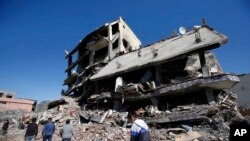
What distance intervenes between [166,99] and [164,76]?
5.08ft

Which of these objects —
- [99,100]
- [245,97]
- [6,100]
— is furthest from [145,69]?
[6,100]

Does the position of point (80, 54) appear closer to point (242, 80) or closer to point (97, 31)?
point (97, 31)

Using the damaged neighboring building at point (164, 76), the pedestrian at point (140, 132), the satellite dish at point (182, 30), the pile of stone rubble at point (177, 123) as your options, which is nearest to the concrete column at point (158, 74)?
the damaged neighboring building at point (164, 76)

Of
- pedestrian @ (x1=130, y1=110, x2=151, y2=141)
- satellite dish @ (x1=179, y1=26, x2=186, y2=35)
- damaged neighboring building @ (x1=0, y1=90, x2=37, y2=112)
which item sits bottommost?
pedestrian @ (x1=130, y1=110, x2=151, y2=141)

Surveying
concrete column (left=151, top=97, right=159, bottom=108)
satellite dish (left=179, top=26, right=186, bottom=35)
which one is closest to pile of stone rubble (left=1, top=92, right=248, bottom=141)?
concrete column (left=151, top=97, right=159, bottom=108)

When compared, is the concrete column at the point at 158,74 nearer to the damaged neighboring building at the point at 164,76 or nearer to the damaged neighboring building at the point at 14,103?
the damaged neighboring building at the point at 164,76

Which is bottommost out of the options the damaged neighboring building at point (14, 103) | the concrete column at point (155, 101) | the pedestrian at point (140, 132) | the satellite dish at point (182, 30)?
the pedestrian at point (140, 132)

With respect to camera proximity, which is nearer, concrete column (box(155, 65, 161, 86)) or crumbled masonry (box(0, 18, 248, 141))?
crumbled masonry (box(0, 18, 248, 141))

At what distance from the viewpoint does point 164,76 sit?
1382 centimetres

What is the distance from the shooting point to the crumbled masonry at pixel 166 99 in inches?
398

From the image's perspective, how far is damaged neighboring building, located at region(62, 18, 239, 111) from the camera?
443 inches

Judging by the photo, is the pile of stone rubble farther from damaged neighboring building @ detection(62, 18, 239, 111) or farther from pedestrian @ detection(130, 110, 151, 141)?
pedestrian @ detection(130, 110, 151, 141)

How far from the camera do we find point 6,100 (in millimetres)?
34250

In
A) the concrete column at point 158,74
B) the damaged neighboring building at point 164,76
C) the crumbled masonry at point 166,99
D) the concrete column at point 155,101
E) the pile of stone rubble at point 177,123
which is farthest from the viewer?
the concrete column at point 158,74
